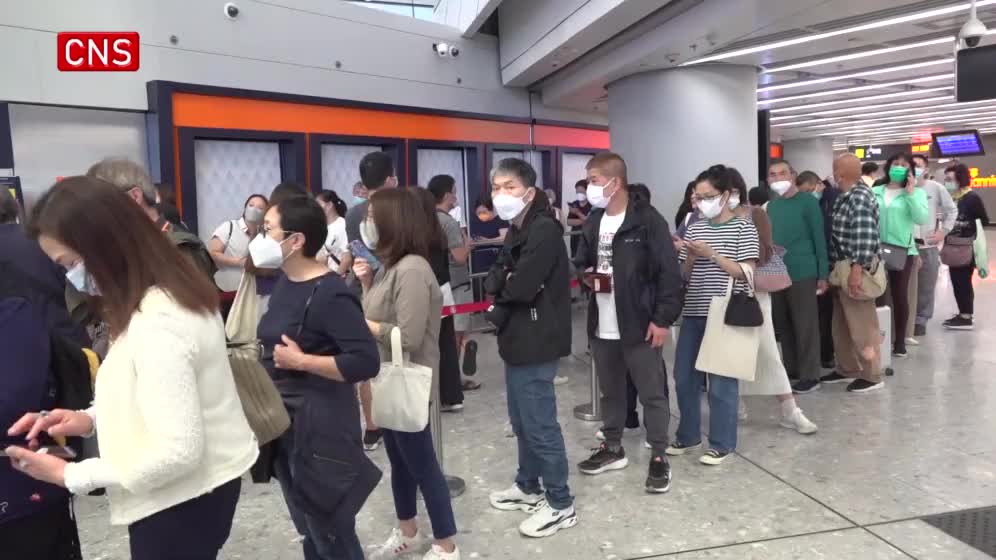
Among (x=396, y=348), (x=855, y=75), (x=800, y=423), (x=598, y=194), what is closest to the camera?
(x=396, y=348)

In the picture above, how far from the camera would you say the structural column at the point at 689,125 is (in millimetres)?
8812

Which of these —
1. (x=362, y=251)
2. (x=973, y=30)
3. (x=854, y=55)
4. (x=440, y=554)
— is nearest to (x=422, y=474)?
(x=440, y=554)

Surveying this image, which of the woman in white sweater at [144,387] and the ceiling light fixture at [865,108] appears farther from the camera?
the ceiling light fixture at [865,108]

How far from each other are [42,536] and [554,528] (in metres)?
2.09

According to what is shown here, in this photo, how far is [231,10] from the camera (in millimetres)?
7680

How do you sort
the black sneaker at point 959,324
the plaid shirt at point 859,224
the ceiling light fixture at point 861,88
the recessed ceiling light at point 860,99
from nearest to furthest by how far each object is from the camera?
1. the plaid shirt at point 859,224
2. the black sneaker at point 959,324
3. the ceiling light fixture at point 861,88
4. the recessed ceiling light at point 860,99

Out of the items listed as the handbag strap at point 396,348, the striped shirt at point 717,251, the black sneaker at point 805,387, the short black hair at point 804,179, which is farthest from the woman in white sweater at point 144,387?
the short black hair at point 804,179

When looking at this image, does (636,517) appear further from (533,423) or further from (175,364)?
(175,364)

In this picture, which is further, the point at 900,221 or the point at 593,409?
the point at 900,221

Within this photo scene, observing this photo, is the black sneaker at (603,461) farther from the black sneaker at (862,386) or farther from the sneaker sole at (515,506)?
the black sneaker at (862,386)

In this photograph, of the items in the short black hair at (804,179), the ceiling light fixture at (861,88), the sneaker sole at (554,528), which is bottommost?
the sneaker sole at (554,528)

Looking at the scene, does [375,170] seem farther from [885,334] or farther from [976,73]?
[976,73]

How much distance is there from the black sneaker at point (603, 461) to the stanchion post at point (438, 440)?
68cm

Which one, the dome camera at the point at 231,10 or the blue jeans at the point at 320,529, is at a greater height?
the dome camera at the point at 231,10
